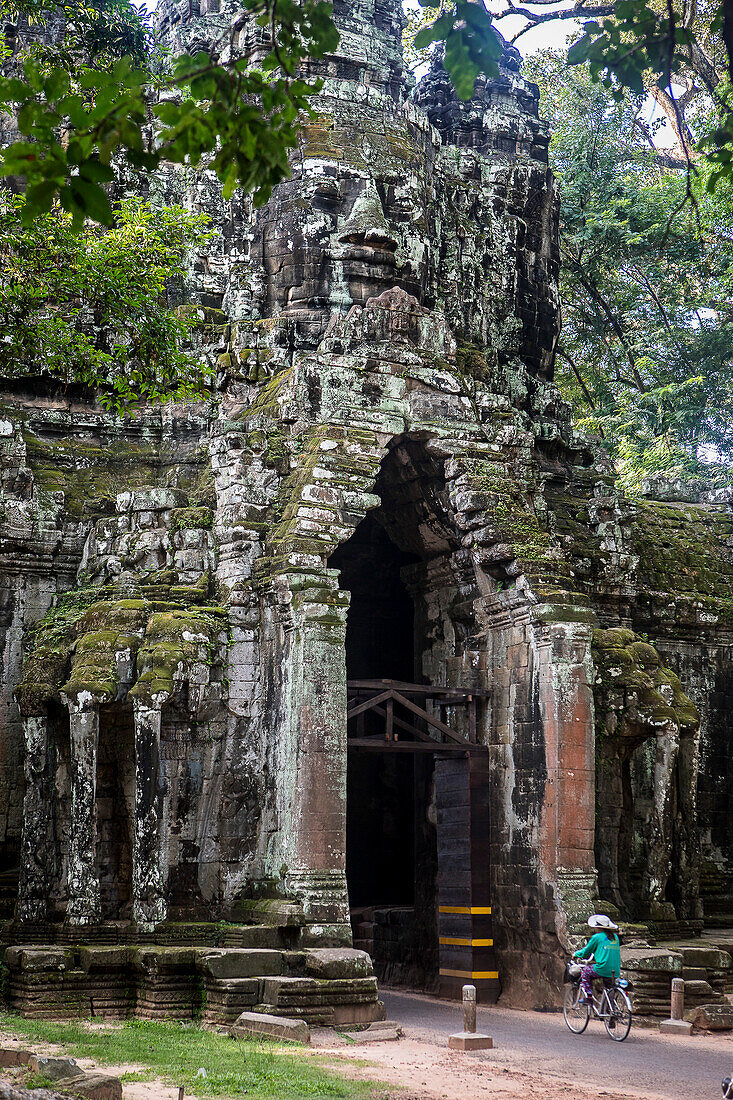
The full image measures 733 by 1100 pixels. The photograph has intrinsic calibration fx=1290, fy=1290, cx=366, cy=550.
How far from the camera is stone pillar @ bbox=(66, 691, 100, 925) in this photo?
1402 centimetres

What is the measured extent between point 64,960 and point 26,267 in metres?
7.31

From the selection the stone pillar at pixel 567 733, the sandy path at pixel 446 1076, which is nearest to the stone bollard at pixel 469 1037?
the sandy path at pixel 446 1076

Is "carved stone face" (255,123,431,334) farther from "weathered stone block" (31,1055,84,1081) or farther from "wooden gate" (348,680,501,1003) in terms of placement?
"weathered stone block" (31,1055,84,1081)

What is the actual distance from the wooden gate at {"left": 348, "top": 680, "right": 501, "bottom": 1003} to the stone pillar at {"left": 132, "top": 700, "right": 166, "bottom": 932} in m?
2.37

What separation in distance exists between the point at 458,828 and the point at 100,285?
777 centimetres

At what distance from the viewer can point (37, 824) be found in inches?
580

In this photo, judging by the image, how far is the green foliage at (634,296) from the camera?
29.8 meters

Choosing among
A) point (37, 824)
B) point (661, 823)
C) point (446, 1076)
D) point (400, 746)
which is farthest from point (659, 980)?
point (37, 824)

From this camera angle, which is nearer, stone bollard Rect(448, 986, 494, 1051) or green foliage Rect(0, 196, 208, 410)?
stone bollard Rect(448, 986, 494, 1051)

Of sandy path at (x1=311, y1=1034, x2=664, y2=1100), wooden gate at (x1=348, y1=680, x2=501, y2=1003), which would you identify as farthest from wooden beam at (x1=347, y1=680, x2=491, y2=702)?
sandy path at (x1=311, y1=1034, x2=664, y2=1100)

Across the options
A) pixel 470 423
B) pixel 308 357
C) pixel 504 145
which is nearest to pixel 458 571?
pixel 470 423

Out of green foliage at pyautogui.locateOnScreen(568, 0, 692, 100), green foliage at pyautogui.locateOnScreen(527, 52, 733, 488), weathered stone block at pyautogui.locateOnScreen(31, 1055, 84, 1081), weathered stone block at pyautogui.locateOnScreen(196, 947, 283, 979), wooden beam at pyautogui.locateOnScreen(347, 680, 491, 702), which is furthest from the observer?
green foliage at pyautogui.locateOnScreen(527, 52, 733, 488)

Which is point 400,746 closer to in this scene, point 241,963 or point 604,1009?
point 241,963

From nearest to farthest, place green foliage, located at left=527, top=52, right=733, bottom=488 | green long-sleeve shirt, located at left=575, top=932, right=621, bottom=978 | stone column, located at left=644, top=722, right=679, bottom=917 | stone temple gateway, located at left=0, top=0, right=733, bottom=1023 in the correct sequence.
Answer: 1. green long-sleeve shirt, located at left=575, top=932, right=621, bottom=978
2. stone temple gateway, located at left=0, top=0, right=733, bottom=1023
3. stone column, located at left=644, top=722, right=679, bottom=917
4. green foliage, located at left=527, top=52, right=733, bottom=488
